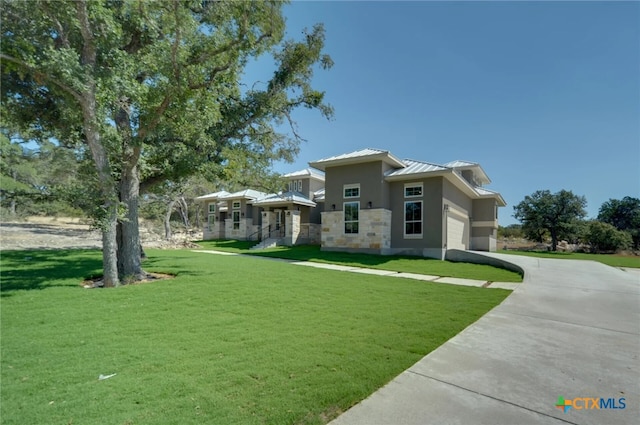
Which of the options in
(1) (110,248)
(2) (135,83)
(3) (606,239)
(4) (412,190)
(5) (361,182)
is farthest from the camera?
(3) (606,239)

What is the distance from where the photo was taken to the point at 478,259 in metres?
13.7

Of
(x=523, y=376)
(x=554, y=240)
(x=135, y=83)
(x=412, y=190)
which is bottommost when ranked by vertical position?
(x=523, y=376)

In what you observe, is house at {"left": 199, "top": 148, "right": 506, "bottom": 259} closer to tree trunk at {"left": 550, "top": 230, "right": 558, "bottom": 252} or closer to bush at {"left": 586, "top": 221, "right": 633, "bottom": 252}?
tree trunk at {"left": 550, "top": 230, "right": 558, "bottom": 252}

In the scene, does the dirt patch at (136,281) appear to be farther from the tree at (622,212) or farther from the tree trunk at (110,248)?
the tree at (622,212)

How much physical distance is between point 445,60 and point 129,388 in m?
15.9

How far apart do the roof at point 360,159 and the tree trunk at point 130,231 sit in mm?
9891

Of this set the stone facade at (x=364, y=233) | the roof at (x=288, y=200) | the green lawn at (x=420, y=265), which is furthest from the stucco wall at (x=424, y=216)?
the roof at (x=288, y=200)

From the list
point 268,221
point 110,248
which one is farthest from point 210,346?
point 268,221

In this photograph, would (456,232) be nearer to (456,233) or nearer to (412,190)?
(456,233)

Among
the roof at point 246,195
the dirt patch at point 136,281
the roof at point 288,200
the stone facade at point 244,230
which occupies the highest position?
the roof at point 246,195

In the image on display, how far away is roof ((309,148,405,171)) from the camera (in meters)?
15.3

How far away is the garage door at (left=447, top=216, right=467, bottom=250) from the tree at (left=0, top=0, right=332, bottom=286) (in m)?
10.7

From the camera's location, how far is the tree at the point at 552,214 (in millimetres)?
28078

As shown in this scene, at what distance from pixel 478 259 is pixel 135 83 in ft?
47.0
